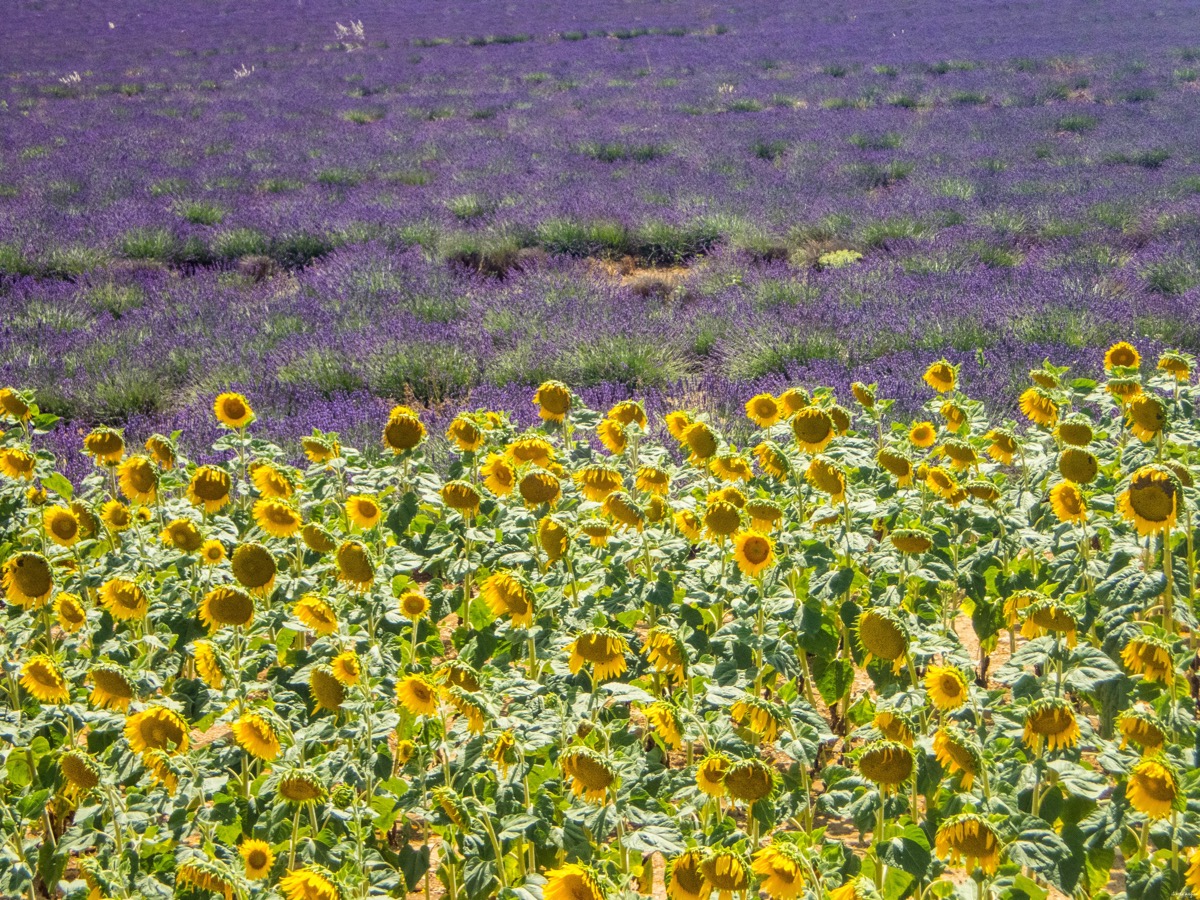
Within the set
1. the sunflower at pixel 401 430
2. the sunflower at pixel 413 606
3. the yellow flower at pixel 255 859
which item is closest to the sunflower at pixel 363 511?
the sunflower at pixel 401 430

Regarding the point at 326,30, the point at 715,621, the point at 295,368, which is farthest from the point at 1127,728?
the point at 326,30

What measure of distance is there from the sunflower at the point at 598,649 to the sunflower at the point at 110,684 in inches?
27.3

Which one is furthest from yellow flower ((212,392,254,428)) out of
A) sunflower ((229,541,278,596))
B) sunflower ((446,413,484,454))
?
sunflower ((229,541,278,596))

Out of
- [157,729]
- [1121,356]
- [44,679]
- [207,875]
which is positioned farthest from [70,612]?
[1121,356]

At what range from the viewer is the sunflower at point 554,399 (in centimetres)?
221

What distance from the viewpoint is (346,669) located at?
1589mm

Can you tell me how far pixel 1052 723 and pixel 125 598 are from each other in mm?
1507

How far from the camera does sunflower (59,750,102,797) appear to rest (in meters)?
1.54

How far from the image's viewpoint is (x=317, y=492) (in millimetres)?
2354

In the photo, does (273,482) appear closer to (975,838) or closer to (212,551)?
(212,551)

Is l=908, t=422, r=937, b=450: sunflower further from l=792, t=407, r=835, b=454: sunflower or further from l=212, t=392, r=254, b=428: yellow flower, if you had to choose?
l=212, t=392, r=254, b=428: yellow flower

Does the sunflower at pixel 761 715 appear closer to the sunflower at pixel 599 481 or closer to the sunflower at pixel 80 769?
the sunflower at pixel 599 481

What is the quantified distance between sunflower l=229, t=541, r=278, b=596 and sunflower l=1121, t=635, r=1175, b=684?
4.37ft

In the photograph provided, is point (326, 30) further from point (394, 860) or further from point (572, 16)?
point (394, 860)
